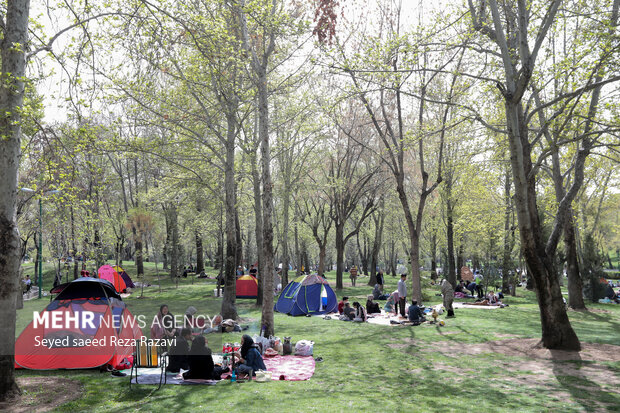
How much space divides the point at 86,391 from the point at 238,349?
3.37m

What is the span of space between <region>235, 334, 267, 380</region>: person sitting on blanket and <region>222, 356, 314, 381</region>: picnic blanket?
35cm

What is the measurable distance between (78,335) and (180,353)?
113 inches

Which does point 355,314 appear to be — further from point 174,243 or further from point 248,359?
point 174,243

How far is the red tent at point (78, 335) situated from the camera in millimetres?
10148

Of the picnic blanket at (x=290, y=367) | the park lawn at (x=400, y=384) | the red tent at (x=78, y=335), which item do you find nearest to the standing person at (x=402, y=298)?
the park lawn at (x=400, y=384)

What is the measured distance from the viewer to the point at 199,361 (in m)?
9.25

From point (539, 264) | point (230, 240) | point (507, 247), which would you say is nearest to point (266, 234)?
point (230, 240)

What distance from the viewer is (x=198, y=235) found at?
36500 mm

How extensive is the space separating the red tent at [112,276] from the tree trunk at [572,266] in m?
24.6

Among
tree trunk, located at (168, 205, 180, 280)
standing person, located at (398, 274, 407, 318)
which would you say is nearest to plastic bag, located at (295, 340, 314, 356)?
standing person, located at (398, 274, 407, 318)

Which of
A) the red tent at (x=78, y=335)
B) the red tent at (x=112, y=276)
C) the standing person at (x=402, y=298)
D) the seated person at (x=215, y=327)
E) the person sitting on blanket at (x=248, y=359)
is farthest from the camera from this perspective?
the red tent at (x=112, y=276)

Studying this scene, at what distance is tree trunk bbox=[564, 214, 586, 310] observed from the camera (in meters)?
18.9

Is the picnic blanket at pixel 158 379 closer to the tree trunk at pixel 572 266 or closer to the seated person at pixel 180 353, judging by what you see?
the seated person at pixel 180 353

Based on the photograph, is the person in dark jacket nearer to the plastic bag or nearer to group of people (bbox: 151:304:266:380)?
group of people (bbox: 151:304:266:380)
